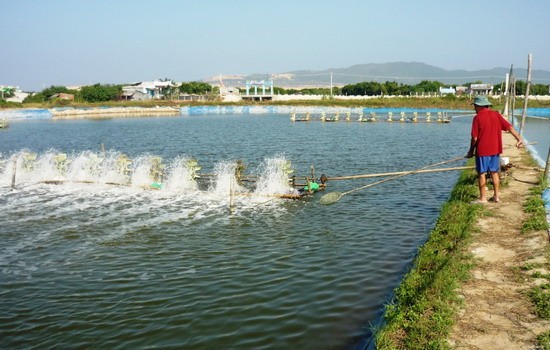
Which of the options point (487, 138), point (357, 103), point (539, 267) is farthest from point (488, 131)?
point (357, 103)

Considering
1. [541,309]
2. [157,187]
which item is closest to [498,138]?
[541,309]

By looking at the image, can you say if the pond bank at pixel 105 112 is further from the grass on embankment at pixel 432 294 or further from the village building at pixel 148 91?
the grass on embankment at pixel 432 294

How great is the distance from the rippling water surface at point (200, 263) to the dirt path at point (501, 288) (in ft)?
5.63

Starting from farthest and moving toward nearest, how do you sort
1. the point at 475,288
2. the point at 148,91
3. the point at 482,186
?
the point at 148,91 < the point at 482,186 < the point at 475,288

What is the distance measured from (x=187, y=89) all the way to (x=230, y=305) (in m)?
132

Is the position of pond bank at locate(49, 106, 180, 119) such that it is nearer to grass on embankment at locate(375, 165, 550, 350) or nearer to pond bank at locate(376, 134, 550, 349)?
grass on embankment at locate(375, 165, 550, 350)

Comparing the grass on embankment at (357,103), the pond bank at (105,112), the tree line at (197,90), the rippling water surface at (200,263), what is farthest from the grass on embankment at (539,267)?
the tree line at (197,90)

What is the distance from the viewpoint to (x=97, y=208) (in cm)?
1482

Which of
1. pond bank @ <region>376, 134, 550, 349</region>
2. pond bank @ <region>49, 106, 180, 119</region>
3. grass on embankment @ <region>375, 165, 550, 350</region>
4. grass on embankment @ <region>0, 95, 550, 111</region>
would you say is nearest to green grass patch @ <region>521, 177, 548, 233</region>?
grass on embankment @ <region>375, 165, 550, 350</region>

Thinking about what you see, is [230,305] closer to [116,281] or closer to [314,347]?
[314,347]

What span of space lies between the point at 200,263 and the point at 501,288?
6.22 meters

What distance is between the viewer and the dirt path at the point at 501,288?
16.6ft

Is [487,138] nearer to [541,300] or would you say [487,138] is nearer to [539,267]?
[539,267]

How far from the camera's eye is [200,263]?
383 inches
